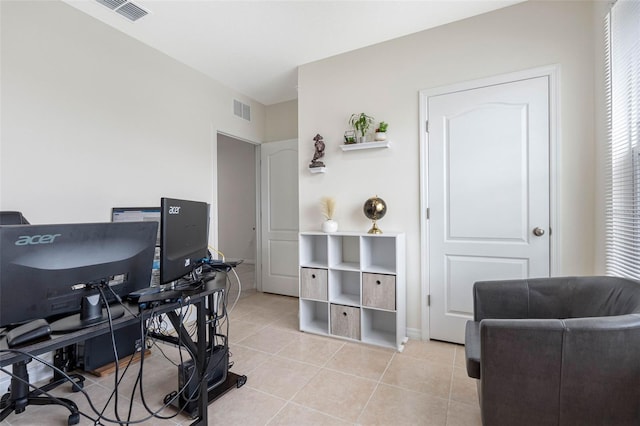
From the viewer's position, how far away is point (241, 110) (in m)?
3.96

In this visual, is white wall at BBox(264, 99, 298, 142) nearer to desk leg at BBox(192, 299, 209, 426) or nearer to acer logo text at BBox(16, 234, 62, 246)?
desk leg at BBox(192, 299, 209, 426)

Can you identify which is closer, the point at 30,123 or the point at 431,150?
the point at 30,123

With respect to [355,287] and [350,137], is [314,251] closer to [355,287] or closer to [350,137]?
[355,287]

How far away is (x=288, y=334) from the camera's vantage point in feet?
9.53

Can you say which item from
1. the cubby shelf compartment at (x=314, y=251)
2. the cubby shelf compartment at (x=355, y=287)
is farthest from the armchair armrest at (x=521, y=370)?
the cubby shelf compartment at (x=314, y=251)

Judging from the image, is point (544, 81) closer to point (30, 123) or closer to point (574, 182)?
point (574, 182)

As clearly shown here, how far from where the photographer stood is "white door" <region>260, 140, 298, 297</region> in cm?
411

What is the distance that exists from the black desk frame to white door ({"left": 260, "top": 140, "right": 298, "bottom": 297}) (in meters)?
2.26

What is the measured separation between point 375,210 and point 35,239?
2312mm

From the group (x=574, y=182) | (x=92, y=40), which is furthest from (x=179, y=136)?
(x=574, y=182)

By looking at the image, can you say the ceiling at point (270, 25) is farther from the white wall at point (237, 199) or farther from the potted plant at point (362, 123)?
the white wall at point (237, 199)

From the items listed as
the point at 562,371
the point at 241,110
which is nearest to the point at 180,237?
the point at 562,371

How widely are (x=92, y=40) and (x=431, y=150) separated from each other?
3.01 metres

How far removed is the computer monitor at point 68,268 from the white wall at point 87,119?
1.54m
